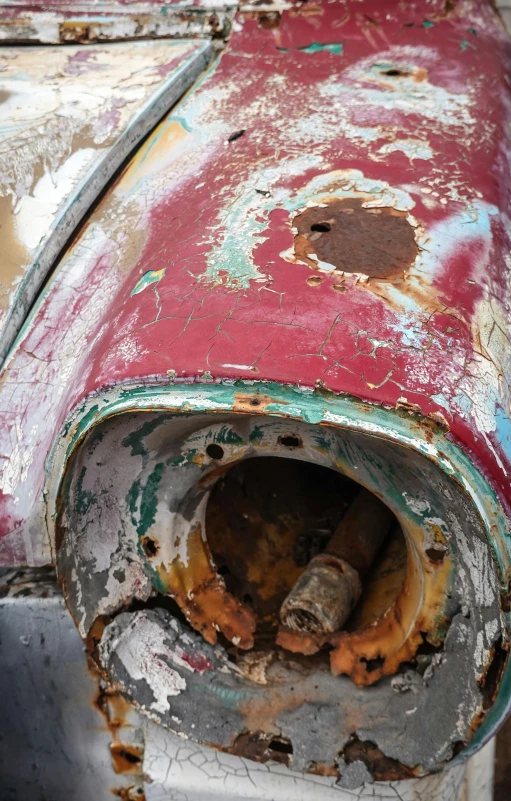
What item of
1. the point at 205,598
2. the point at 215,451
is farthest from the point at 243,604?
the point at 215,451

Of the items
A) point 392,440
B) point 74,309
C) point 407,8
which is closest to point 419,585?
Result: point 392,440

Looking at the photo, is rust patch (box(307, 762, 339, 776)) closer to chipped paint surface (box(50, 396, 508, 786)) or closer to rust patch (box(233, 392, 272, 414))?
chipped paint surface (box(50, 396, 508, 786))

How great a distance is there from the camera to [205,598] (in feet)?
4.08

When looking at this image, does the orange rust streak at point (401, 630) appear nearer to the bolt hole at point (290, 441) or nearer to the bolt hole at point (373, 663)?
the bolt hole at point (373, 663)

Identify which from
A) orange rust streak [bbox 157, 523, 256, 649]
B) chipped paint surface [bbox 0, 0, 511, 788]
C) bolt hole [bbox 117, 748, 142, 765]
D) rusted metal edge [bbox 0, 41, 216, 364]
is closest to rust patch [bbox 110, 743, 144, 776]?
bolt hole [bbox 117, 748, 142, 765]

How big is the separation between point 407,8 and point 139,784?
1.58 m

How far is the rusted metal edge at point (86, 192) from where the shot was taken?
1.17 metres

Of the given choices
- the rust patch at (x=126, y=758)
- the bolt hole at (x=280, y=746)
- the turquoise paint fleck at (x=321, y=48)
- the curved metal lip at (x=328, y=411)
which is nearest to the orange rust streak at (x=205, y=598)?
the bolt hole at (x=280, y=746)

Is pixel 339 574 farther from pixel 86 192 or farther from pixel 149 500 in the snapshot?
pixel 86 192

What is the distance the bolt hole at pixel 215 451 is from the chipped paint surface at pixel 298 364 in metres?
0.01

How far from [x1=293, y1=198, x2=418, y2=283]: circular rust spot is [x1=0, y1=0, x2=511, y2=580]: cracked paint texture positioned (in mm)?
18

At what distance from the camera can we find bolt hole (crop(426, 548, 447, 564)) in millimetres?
1004

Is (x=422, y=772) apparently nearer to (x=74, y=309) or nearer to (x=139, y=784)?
(x=139, y=784)

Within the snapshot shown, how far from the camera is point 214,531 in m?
1.39
